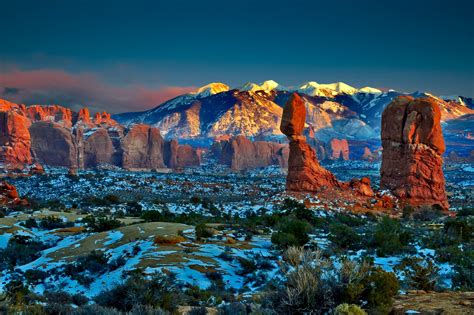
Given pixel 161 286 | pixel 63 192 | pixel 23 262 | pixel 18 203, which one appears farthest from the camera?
pixel 63 192

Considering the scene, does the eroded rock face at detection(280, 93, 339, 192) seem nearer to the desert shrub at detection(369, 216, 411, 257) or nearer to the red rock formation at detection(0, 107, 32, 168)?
the desert shrub at detection(369, 216, 411, 257)

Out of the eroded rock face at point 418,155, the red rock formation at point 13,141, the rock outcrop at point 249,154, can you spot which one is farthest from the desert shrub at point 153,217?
the rock outcrop at point 249,154

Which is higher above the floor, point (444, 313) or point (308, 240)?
point (444, 313)

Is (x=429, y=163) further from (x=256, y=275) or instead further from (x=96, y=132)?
(x=96, y=132)

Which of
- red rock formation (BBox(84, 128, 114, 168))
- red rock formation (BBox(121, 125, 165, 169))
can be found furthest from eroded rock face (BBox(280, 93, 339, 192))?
red rock formation (BBox(121, 125, 165, 169))

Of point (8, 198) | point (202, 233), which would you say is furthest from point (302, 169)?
point (8, 198)

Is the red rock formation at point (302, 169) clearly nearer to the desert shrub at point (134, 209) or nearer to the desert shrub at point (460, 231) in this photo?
the desert shrub at point (134, 209)

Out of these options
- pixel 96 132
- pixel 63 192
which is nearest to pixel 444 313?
pixel 63 192

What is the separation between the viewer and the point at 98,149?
449 feet

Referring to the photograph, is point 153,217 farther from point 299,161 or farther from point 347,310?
point 347,310

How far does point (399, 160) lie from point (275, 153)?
456 ft

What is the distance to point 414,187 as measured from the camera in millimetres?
42406

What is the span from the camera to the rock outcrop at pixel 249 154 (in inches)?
6584

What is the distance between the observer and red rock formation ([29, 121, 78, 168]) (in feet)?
410
